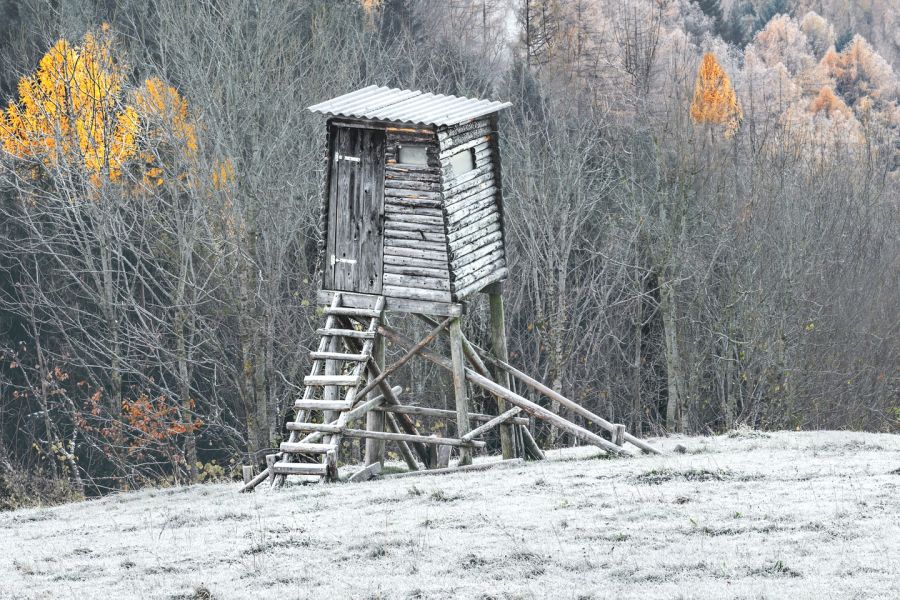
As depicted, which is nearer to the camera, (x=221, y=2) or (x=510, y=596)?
(x=510, y=596)

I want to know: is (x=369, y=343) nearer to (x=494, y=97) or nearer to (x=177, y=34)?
(x=177, y=34)

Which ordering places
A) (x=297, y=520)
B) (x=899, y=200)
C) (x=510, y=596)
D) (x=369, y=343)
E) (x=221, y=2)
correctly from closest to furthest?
(x=510, y=596) < (x=297, y=520) < (x=369, y=343) < (x=221, y=2) < (x=899, y=200)

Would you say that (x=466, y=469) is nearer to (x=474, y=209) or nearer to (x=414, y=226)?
(x=414, y=226)

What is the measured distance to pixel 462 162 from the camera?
1644cm

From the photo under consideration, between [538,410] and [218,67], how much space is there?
14.8 meters

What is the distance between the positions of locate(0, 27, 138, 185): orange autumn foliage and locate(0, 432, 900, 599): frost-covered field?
15.9 meters

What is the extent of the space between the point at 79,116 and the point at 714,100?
22.9 meters

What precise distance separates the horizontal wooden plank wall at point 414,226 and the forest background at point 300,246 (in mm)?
7542

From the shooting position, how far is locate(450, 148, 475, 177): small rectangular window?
53.1 ft

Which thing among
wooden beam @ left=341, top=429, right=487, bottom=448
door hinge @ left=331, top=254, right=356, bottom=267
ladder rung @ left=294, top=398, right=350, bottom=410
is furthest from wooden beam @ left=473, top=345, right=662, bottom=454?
ladder rung @ left=294, top=398, right=350, bottom=410

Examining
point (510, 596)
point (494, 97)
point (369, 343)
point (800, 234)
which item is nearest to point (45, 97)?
point (494, 97)

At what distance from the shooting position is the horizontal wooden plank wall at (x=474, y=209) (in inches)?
628

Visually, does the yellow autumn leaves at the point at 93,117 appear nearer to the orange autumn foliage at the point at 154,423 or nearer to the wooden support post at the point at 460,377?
the orange autumn foliage at the point at 154,423

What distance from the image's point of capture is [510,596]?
32.8 feet
